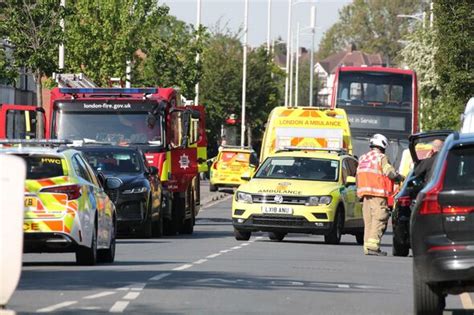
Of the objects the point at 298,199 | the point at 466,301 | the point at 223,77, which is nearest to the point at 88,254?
the point at 466,301

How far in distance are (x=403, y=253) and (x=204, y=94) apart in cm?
6904

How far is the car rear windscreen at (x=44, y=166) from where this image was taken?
19.3 metres

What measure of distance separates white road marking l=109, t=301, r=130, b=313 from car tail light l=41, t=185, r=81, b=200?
212 inches

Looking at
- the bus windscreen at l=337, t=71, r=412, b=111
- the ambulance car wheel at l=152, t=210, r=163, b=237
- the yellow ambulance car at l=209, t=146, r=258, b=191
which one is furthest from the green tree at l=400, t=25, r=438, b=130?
the ambulance car wheel at l=152, t=210, r=163, b=237

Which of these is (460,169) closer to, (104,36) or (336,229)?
(336,229)

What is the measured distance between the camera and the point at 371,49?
171 metres

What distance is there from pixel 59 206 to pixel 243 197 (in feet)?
29.4

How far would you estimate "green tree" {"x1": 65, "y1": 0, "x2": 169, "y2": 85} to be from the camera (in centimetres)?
5159

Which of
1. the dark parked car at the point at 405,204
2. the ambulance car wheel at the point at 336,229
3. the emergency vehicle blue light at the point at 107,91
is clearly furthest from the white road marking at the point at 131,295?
the emergency vehicle blue light at the point at 107,91

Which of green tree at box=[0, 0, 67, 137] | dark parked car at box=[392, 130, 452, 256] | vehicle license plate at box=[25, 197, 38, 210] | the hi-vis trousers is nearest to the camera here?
vehicle license plate at box=[25, 197, 38, 210]

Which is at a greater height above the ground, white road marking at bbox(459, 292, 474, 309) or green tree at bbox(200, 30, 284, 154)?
green tree at bbox(200, 30, 284, 154)

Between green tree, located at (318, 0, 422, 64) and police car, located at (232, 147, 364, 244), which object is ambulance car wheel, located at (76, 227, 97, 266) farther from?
green tree, located at (318, 0, 422, 64)

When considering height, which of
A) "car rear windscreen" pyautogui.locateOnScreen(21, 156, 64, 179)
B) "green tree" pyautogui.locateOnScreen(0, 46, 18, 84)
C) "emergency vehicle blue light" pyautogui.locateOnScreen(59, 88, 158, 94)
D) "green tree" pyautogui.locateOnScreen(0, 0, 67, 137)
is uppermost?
"green tree" pyautogui.locateOnScreen(0, 0, 67, 137)

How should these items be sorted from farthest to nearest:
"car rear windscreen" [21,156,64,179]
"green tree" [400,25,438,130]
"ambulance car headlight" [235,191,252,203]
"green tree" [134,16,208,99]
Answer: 1. "green tree" [400,25,438,130]
2. "green tree" [134,16,208,99]
3. "ambulance car headlight" [235,191,252,203]
4. "car rear windscreen" [21,156,64,179]
